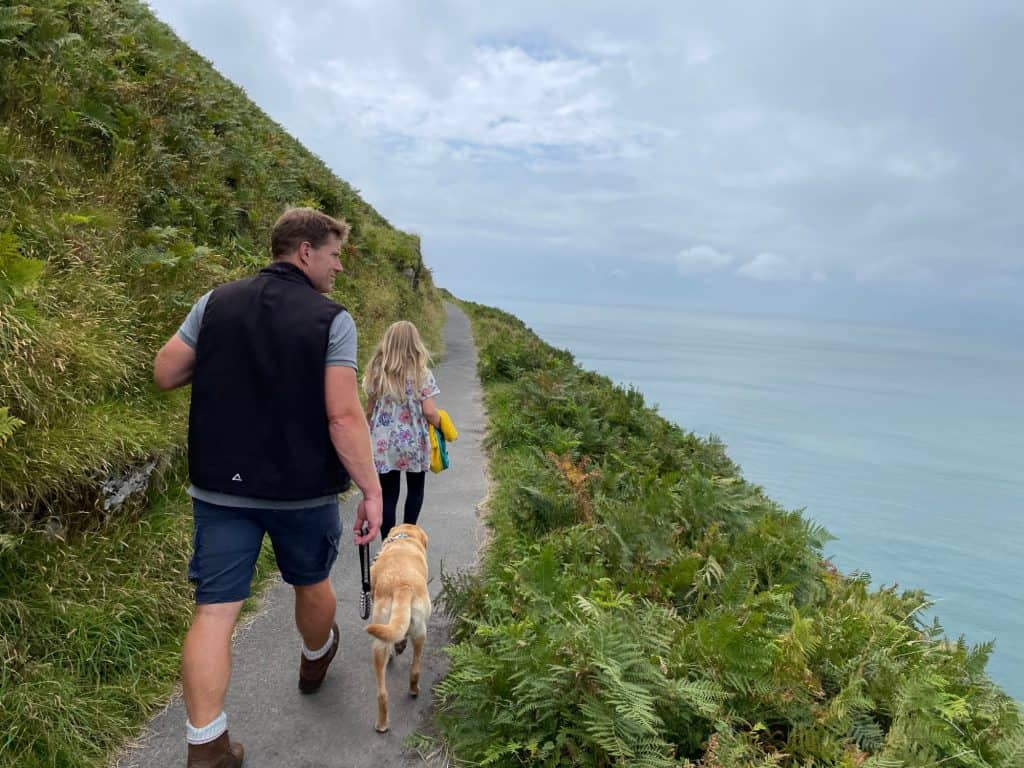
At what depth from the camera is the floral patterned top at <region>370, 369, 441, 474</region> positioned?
5277 millimetres

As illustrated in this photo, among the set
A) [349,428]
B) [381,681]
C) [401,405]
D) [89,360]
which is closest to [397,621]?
[381,681]

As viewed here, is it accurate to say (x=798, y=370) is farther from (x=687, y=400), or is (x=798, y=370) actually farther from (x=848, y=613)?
(x=848, y=613)

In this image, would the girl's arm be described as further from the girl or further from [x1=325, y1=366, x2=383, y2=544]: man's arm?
[x1=325, y1=366, x2=383, y2=544]: man's arm

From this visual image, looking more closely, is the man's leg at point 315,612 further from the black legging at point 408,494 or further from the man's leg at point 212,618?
the black legging at point 408,494

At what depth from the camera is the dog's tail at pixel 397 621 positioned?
3123mm

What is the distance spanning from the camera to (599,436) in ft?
32.6

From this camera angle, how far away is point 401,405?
5328 millimetres

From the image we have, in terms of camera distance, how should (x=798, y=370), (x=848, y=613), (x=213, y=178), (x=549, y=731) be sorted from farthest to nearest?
(x=798, y=370)
(x=213, y=178)
(x=848, y=613)
(x=549, y=731)

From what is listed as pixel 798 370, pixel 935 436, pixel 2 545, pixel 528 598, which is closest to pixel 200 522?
pixel 2 545

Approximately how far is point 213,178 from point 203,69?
11.2m

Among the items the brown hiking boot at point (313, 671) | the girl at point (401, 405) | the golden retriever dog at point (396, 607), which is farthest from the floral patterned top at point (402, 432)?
the brown hiking boot at point (313, 671)

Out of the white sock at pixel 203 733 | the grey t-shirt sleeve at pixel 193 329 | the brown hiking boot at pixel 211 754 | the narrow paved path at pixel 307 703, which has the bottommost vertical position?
the narrow paved path at pixel 307 703

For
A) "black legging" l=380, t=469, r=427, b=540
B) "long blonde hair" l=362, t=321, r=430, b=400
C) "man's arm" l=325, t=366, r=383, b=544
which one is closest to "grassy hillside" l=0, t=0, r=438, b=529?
"long blonde hair" l=362, t=321, r=430, b=400

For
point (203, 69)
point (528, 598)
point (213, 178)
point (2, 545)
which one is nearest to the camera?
point (2, 545)
